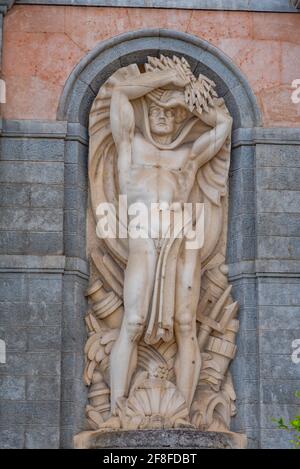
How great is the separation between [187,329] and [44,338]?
1.88 m

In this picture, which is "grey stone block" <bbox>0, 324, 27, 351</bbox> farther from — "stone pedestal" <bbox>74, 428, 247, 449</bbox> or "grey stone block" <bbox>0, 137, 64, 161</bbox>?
"grey stone block" <bbox>0, 137, 64, 161</bbox>

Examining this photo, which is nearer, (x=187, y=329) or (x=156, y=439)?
(x=156, y=439)

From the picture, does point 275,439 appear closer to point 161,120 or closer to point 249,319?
point 249,319

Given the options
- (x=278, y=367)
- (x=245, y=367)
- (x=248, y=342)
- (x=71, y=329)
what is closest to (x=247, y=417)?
(x=245, y=367)

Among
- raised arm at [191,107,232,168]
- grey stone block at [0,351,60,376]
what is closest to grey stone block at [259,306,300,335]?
raised arm at [191,107,232,168]

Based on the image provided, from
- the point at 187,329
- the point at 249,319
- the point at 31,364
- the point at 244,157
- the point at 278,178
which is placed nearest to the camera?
the point at 31,364

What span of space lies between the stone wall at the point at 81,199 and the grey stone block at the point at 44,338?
1 centimetres

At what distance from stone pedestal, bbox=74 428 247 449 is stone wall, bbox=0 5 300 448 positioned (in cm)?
44

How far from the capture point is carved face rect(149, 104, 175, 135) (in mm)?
19688

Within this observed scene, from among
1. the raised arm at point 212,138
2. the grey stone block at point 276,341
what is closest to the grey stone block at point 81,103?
the raised arm at point 212,138

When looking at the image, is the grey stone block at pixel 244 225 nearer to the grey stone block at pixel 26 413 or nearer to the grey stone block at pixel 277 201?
the grey stone block at pixel 277 201

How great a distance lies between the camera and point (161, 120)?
64.6 ft
